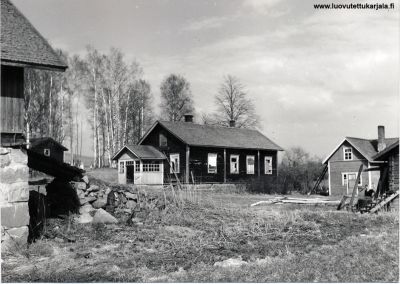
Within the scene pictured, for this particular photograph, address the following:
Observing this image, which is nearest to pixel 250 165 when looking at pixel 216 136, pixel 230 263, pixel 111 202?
pixel 216 136

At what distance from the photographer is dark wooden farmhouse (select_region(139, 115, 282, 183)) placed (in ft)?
123

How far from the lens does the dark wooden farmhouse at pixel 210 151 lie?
37344 millimetres

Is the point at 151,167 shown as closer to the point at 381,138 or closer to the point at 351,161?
the point at 351,161

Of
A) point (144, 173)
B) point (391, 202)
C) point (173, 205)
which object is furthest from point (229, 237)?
point (144, 173)

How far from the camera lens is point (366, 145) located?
37.7m

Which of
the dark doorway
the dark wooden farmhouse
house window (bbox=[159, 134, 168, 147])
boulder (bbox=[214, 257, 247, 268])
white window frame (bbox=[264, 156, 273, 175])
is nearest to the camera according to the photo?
boulder (bbox=[214, 257, 247, 268])

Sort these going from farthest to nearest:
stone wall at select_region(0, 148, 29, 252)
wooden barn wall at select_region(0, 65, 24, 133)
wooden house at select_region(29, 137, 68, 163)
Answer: wooden house at select_region(29, 137, 68, 163) < wooden barn wall at select_region(0, 65, 24, 133) < stone wall at select_region(0, 148, 29, 252)

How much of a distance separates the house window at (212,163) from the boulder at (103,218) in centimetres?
2388

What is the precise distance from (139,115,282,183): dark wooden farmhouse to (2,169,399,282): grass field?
21.1 m

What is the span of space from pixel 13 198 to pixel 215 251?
196 inches

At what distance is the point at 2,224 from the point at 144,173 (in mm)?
26656

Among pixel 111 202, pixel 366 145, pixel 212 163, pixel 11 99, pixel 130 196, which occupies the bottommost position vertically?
pixel 111 202

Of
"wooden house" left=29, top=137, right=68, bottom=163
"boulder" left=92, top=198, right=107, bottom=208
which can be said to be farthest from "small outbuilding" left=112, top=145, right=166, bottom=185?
"boulder" left=92, top=198, right=107, bottom=208

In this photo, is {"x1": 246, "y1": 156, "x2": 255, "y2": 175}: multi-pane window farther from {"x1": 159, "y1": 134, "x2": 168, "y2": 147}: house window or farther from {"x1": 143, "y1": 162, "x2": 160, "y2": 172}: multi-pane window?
{"x1": 143, "y1": 162, "x2": 160, "y2": 172}: multi-pane window
